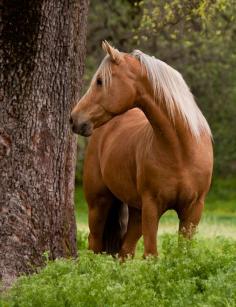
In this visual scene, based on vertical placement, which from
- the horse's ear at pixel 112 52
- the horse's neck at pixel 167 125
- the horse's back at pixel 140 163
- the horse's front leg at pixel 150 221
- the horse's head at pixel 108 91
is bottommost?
the horse's front leg at pixel 150 221

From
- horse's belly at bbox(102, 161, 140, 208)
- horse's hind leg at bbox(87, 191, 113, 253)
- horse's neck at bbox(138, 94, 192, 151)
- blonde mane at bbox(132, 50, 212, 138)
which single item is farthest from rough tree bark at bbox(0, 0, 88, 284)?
horse's hind leg at bbox(87, 191, 113, 253)

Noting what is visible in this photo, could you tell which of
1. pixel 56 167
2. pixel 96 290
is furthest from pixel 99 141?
pixel 96 290

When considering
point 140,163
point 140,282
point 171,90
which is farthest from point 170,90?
point 140,282

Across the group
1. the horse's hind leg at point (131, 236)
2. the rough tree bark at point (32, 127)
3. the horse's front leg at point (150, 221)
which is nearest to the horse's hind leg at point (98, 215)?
the horse's hind leg at point (131, 236)

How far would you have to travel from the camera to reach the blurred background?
3069 cm

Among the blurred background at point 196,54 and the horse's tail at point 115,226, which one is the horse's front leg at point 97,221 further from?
the blurred background at point 196,54

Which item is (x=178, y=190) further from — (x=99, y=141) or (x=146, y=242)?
(x=99, y=141)

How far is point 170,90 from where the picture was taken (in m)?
9.02

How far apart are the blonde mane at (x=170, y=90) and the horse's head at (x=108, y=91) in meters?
0.03

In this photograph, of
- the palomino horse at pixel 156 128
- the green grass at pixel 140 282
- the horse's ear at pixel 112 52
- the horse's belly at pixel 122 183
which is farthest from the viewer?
the horse's belly at pixel 122 183

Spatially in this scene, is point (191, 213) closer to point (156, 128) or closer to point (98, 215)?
point (156, 128)

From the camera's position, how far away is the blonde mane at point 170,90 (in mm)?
8945

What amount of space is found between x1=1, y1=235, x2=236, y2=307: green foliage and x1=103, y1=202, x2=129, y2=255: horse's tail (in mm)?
3113

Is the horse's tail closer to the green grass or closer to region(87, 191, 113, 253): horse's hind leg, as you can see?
region(87, 191, 113, 253): horse's hind leg
